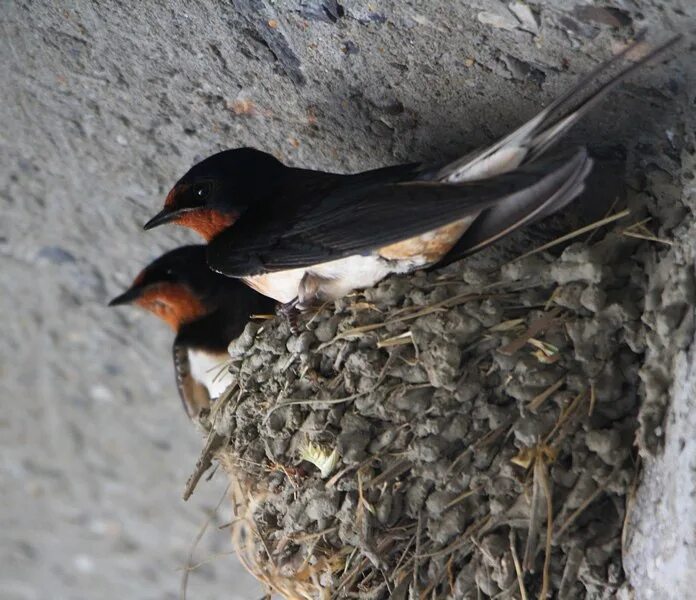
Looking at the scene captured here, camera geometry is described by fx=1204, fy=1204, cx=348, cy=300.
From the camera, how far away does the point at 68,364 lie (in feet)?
12.5

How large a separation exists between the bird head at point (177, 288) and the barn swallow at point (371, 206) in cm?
44

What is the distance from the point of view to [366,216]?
2.15m

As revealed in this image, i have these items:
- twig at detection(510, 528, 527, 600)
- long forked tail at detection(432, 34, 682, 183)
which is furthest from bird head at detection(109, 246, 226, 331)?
twig at detection(510, 528, 527, 600)

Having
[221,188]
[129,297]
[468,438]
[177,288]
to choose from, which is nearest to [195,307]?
[177,288]

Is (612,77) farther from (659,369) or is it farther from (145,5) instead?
(145,5)

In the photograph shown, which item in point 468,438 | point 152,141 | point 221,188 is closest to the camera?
point 468,438

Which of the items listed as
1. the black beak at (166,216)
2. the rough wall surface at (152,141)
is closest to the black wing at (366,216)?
the black beak at (166,216)

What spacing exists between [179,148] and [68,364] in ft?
4.02

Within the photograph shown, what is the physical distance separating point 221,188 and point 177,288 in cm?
55

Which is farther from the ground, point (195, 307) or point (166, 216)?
point (166, 216)

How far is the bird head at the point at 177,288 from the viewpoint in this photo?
299 centimetres

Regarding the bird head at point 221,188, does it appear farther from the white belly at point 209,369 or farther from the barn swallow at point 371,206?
the white belly at point 209,369

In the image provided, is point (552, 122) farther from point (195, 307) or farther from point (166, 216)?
point (195, 307)

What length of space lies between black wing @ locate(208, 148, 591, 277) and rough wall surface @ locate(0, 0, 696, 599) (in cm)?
22
